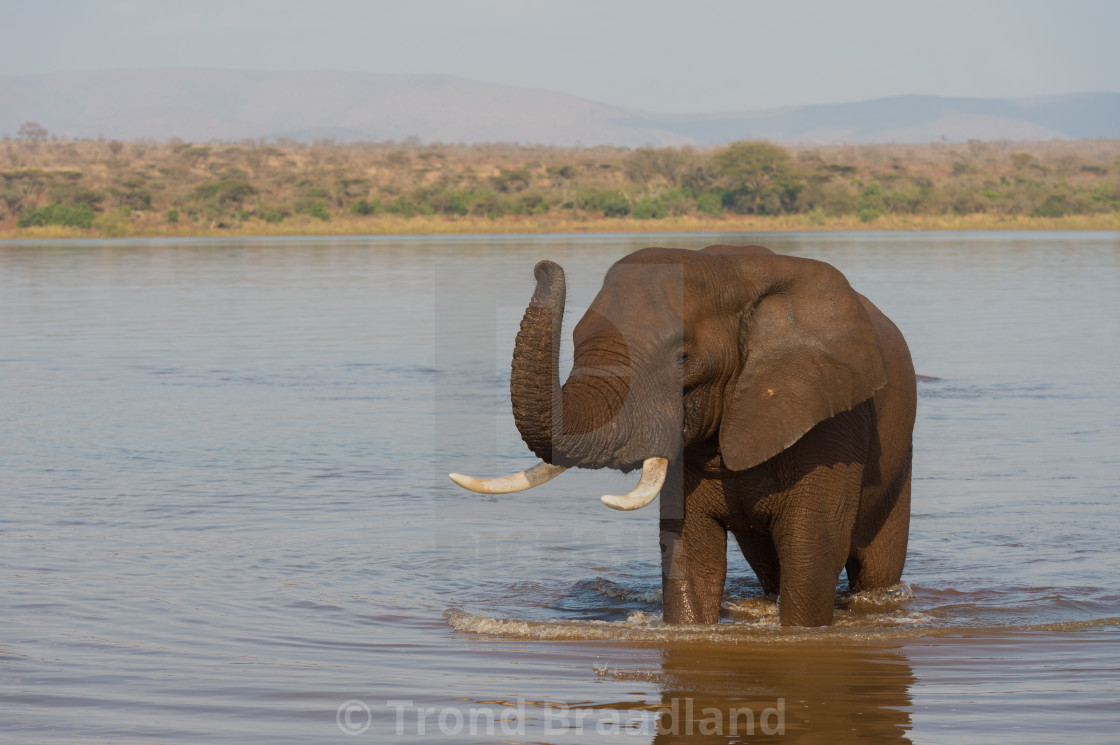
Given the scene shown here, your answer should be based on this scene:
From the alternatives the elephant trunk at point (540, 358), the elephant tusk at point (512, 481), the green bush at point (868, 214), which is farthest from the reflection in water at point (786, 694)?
the green bush at point (868, 214)

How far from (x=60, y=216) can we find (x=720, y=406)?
158ft

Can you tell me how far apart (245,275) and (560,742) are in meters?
25.6

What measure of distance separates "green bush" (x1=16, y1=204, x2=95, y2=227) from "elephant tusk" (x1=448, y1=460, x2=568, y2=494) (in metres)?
47.4

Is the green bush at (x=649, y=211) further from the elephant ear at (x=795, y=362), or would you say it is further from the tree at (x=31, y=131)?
the tree at (x=31, y=131)

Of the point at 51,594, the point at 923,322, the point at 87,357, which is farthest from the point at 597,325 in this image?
the point at 923,322

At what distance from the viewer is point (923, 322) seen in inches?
753

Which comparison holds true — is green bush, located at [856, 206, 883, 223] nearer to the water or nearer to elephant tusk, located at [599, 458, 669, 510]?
the water

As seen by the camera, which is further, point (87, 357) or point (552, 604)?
point (87, 357)

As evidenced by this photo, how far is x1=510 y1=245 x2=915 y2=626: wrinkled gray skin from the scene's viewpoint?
4762mm

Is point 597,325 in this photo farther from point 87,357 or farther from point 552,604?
point 87,357

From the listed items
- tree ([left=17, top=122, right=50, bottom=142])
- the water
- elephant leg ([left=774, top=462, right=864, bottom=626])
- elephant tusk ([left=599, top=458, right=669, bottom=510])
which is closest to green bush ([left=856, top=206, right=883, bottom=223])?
the water

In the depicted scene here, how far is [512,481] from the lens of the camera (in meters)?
4.86

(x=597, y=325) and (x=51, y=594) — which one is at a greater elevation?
(x=597, y=325)

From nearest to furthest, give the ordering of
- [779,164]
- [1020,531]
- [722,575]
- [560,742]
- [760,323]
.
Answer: [560,742], [760,323], [722,575], [1020,531], [779,164]
